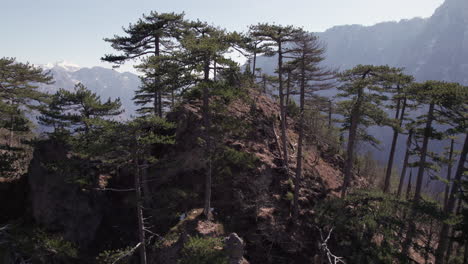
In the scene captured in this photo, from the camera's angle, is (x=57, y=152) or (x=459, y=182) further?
(x=57, y=152)

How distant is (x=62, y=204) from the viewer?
18.2 metres

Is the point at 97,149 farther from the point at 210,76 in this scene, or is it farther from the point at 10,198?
the point at 10,198

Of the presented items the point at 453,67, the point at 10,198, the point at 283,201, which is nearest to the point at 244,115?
the point at 283,201

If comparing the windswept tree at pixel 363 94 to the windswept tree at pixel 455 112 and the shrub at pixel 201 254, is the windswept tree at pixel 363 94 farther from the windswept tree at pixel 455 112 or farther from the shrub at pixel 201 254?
the shrub at pixel 201 254

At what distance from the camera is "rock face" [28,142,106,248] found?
17.9m

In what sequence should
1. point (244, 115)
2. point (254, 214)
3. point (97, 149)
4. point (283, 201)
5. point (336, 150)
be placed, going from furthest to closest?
point (336, 150), point (244, 115), point (283, 201), point (254, 214), point (97, 149)

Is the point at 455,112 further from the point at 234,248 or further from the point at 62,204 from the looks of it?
the point at 62,204

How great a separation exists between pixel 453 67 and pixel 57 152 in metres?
239

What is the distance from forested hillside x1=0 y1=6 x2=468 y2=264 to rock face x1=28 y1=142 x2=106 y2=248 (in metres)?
0.07

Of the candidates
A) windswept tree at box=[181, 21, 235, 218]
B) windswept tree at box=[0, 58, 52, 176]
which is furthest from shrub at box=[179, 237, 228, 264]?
windswept tree at box=[0, 58, 52, 176]

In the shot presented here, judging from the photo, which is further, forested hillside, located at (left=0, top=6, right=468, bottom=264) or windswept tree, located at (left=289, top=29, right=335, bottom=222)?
windswept tree, located at (left=289, top=29, right=335, bottom=222)

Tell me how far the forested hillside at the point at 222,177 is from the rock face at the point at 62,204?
7cm

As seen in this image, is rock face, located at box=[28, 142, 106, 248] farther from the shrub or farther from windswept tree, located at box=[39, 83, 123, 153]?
the shrub

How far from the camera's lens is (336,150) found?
87.2 ft
